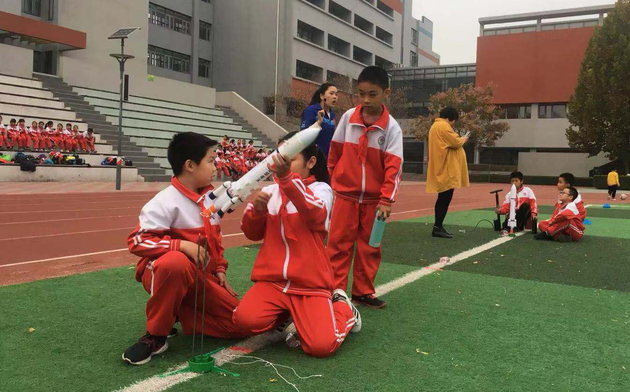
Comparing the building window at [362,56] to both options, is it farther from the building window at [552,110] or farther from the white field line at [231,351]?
the white field line at [231,351]

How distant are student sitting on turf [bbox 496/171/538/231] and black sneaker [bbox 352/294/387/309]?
16.4ft

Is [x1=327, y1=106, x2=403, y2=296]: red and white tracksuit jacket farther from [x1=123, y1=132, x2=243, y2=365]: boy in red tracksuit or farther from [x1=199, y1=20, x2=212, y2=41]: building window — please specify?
[x1=199, y1=20, x2=212, y2=41]: building window

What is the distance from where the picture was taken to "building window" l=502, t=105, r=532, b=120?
44.1 meters

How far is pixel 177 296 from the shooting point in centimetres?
276

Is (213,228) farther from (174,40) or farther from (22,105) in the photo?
(174,40)

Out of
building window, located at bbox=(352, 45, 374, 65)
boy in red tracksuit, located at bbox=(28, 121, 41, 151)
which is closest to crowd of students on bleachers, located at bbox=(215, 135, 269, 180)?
boy in red tracksuit, located at bbox=(28, 121, 41, 151)

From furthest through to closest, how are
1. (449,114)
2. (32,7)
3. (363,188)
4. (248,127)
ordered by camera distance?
(248,127)
(32,7)
(449,114)
(363,188)

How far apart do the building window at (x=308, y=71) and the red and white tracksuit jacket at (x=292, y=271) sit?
42.7 metres

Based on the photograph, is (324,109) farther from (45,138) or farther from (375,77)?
(45,138)

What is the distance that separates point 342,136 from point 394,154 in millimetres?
443

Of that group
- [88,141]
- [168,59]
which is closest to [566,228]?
[88,141]

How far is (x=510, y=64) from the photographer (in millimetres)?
43938

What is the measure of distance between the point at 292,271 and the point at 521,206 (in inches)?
247

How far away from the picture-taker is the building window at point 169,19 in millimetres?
40281
